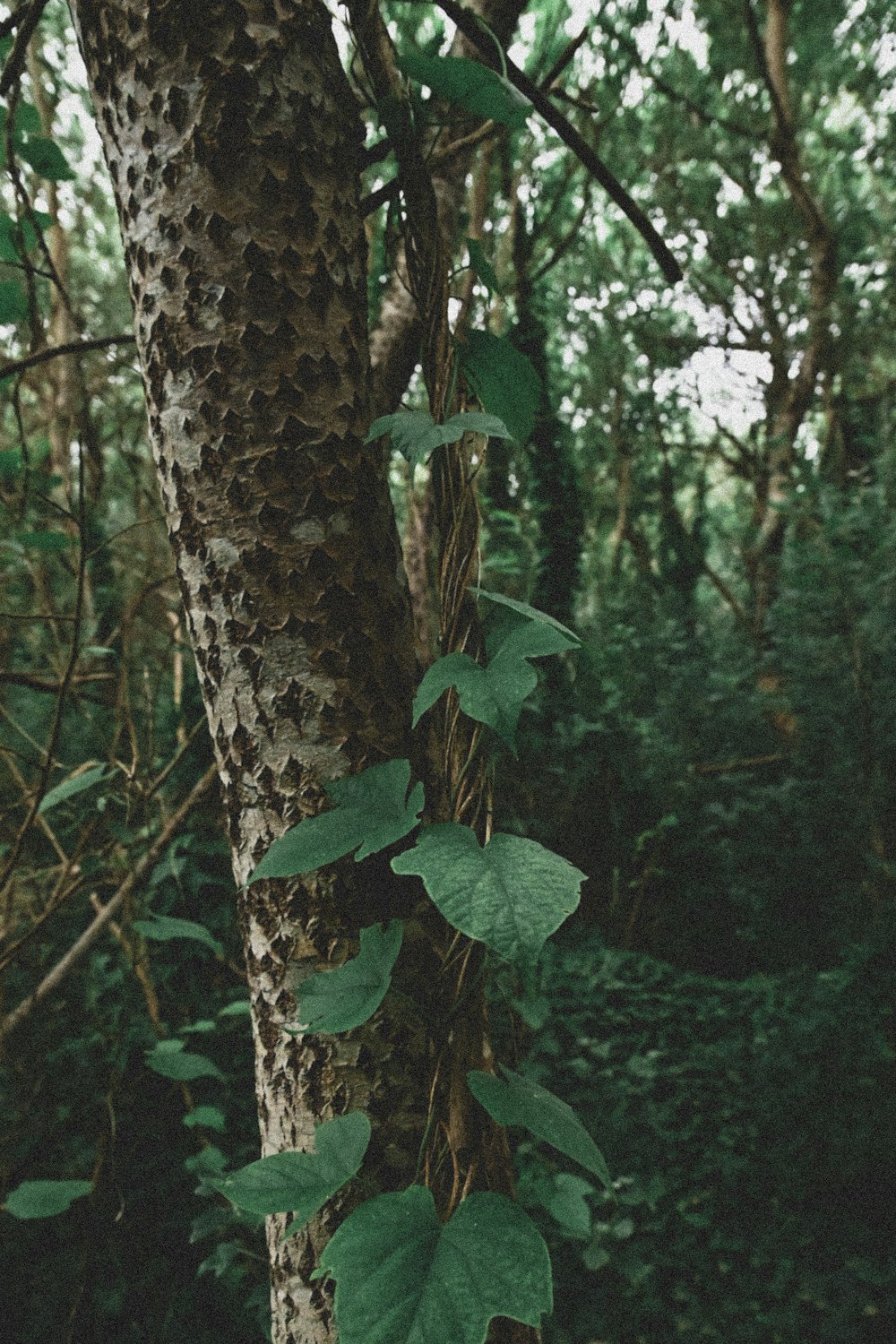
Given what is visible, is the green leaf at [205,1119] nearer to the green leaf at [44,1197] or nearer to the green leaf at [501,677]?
the green leaf at [44,1197]

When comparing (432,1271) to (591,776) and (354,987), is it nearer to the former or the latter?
(354,987)

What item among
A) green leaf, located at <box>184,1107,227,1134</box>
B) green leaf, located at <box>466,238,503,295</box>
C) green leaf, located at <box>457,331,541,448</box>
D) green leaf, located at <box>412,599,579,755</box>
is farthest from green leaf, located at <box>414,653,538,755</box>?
green leaf, located at <box>184,1107,227,1134</box>

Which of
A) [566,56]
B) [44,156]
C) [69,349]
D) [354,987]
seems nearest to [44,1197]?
[354,987]

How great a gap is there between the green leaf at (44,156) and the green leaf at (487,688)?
1.04m

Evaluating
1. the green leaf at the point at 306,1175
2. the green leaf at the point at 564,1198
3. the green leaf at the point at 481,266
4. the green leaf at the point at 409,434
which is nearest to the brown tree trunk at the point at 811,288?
the green leaf at the point at 564,1198

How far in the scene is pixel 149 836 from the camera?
1813 millimetres

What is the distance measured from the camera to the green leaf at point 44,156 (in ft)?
3.84

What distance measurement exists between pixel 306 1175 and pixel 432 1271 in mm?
129

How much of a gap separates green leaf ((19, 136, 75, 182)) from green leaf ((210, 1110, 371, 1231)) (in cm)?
128

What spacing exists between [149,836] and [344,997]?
1.34 m

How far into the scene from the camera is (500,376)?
83cm

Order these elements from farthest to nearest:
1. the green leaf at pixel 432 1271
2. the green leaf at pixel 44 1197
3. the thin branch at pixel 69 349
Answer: the green leaf at pixel 44 1197
the thin branch at pixel 69 349
the green leaf at pixel 432 1271

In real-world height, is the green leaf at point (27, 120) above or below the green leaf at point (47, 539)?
above

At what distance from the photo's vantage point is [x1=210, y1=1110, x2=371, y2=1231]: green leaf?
58cm
